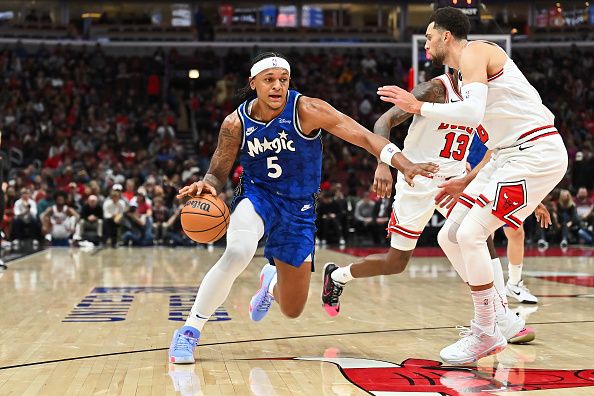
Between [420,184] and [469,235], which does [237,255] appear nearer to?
[469,235]

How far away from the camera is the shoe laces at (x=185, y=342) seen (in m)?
5.01

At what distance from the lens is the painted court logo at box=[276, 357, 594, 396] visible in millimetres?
4262

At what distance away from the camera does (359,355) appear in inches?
206

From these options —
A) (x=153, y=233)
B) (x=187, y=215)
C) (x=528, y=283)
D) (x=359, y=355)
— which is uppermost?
(x=187, y=215)

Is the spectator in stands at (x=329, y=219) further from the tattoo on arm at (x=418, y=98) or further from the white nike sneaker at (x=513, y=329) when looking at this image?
the white nike sneaker at (x=513, y=329)

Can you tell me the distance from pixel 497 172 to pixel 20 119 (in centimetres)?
2127

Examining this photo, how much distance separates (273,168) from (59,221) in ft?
44.6

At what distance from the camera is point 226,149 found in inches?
208

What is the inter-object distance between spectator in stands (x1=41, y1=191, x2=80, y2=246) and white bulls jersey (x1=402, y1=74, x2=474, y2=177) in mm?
12559

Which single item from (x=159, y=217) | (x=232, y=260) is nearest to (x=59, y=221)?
(x=159, y=217)

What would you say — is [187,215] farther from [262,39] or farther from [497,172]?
[262,39]

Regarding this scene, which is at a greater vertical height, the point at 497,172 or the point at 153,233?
the point at 497,172

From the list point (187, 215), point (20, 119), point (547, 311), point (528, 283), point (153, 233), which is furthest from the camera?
point (20, 119)

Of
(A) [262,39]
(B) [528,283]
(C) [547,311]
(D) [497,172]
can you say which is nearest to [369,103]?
(A) [262,39]
